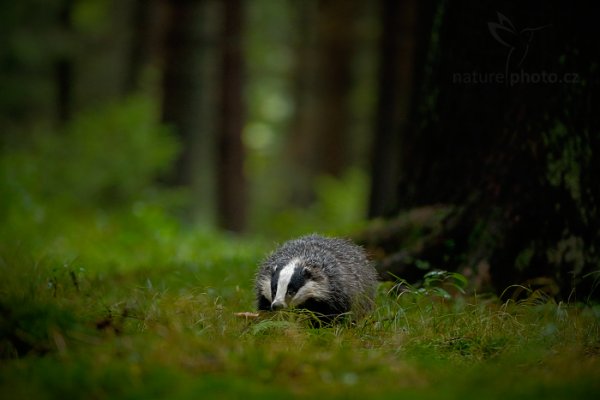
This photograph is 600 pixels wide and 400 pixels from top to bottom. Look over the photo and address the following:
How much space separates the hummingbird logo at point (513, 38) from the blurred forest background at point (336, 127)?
0.01 metres

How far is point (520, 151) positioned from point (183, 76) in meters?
10.9

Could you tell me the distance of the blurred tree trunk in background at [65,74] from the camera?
70.8 ft

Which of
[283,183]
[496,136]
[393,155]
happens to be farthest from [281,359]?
[283,183]

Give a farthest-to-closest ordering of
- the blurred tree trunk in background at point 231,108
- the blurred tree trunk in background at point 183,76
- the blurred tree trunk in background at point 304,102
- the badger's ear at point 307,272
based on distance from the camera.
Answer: the blurred tree trunk in background at point 304,102, the blurred tree trunk in background at point 231,108, the blurred tree trunk in background at point 183,76, the badger's ear at point 307,272

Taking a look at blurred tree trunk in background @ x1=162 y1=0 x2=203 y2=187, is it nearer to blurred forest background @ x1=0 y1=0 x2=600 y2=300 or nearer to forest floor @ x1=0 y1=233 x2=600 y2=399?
blurred forest background @ x1=0 y1=0 x2=600 y2=300

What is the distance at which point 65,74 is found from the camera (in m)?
22.5

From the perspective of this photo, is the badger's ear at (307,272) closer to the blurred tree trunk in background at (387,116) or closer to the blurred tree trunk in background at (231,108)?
the blurred tree trunk in background at (387,116)

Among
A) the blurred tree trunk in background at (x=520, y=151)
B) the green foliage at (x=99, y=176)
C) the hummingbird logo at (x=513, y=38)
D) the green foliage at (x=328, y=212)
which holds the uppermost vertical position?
the hummingbird logo at (x=513, y=38)

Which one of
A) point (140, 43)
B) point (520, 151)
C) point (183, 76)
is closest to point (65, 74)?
point (140, 43)

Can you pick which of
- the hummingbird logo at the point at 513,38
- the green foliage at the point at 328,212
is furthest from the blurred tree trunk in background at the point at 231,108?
the hummingbird logo at the point at 513,38

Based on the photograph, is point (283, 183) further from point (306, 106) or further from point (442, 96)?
point (442, 96)

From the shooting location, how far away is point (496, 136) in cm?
665

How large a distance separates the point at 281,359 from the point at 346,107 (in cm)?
2158

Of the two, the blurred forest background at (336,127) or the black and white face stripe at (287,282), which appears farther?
the blurred forest background at (336,127)
